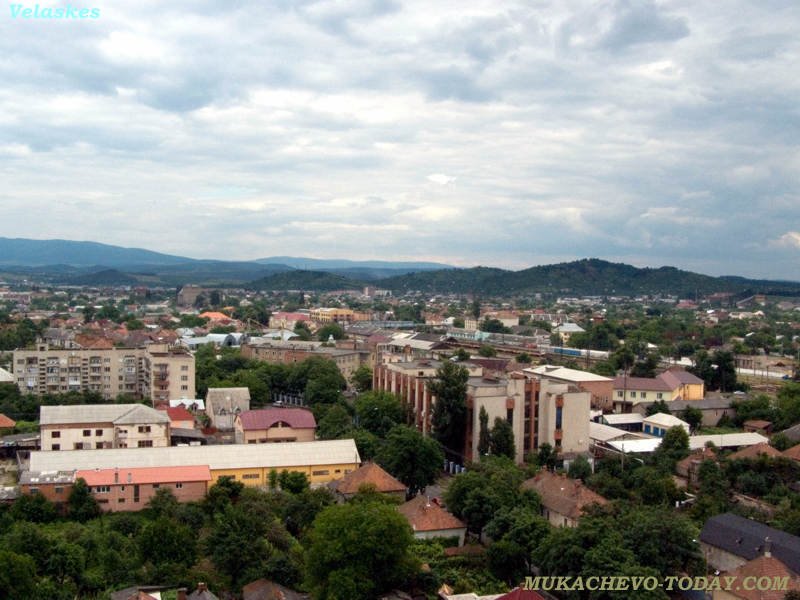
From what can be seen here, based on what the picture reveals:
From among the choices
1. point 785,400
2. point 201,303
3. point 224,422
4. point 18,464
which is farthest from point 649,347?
point 201,303

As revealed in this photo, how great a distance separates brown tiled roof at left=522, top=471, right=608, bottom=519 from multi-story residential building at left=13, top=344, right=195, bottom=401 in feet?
59.0

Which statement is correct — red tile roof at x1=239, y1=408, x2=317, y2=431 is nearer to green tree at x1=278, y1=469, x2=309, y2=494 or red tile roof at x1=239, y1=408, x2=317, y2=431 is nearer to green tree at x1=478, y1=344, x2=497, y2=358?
green tree at x1=278, y1=469, x2=309, y2=494

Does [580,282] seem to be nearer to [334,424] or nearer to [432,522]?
[334,424]

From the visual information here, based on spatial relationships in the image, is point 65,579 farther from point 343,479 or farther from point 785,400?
point 785,400

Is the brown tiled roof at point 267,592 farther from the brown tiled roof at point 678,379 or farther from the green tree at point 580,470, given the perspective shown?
the brown tiled roof at point 678,379

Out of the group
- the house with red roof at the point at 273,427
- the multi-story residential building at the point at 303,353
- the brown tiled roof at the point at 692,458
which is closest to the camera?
the brown tiled roof at the point at 692,458

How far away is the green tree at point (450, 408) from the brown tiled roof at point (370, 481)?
13.8 feet

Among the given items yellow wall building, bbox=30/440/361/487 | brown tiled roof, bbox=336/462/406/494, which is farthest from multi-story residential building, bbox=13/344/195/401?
brown tiled roof, bbox=336/462/406/494

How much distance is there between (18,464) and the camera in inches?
889

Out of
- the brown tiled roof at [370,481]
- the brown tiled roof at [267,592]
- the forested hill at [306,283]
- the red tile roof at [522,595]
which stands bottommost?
the brown tiled roof at [267,592]

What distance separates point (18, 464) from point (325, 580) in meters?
13.7

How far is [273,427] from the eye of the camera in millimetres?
24844

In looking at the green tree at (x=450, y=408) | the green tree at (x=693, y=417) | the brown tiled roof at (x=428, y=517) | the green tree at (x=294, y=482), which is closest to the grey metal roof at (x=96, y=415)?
the green tree at (x=294, y=482)

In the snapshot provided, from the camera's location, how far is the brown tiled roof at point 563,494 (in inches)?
671
